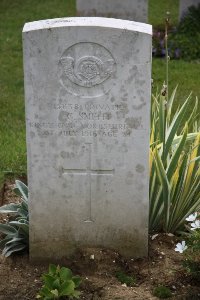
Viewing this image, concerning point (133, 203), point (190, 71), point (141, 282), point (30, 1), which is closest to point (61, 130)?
point (133, 203)

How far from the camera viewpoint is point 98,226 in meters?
4.18

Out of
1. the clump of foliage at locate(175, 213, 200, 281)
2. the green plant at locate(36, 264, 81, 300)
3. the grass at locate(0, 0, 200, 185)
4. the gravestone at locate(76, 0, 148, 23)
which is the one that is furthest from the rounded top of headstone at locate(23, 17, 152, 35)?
the gravestone at locate(76, 0, 148, 23)

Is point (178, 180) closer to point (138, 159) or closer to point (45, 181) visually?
point (138, 159)

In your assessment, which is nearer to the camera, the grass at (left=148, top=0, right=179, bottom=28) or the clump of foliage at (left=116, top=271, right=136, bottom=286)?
the clump of foliage at (left=116, top=271, right=136, bottom=286)

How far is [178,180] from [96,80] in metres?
0.88

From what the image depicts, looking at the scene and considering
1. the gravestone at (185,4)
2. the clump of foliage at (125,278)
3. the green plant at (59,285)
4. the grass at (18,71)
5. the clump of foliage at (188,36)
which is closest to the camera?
the green plant at (59,285)

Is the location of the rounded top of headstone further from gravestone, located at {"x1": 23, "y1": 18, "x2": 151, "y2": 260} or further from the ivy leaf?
the ivy leaf

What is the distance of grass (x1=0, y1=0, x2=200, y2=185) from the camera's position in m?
6.17

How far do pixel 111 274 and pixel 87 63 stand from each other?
124 centimetres

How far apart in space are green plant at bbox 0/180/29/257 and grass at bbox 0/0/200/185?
1084mm

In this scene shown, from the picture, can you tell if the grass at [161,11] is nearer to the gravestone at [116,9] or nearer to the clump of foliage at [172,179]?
the gravestone at [116,9]

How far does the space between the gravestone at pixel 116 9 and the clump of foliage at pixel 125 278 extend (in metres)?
6.95

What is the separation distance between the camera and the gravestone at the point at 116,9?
34.2 feet

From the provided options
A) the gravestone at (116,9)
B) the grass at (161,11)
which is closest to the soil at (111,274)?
the gravestone at (116,9)
